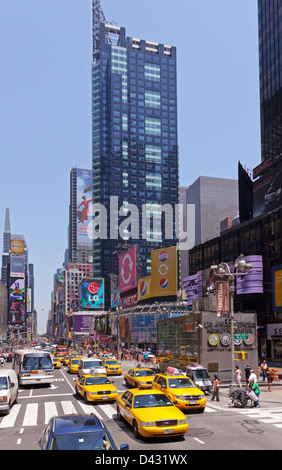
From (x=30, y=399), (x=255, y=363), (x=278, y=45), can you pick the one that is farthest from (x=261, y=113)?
(x=30, y=399)

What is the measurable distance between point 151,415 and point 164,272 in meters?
80.5

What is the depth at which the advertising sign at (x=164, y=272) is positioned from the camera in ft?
302

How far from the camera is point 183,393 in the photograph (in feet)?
64.1

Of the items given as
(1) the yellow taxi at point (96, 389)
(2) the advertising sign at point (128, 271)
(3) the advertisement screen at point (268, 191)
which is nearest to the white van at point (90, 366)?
(1) the yellow taxi at point (96, 389)

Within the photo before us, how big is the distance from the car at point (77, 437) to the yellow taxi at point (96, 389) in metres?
11.8

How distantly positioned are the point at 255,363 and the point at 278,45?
283ft

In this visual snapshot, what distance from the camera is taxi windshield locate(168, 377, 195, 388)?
20344mm

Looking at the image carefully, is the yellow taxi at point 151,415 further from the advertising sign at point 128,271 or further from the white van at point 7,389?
the advertising sign at point 128,271

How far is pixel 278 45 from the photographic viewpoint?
9794cm

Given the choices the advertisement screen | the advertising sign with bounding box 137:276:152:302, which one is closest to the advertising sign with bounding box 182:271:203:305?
the advertising sign with bounding box 137:276:152:302

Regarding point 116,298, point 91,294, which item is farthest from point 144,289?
point 91,294

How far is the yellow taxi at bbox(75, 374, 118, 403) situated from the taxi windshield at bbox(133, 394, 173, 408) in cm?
653

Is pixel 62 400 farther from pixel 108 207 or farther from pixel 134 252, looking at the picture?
pixel 108 207

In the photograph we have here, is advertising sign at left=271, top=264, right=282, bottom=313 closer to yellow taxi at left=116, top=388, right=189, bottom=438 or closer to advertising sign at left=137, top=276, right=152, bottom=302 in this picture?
advertising sign at left=137, top=276, right=152, bottom=302
